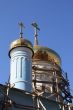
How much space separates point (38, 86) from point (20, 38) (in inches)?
126

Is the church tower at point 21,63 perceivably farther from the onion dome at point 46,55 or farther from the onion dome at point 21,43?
the onion dome at point 46,55

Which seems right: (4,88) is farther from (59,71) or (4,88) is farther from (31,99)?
(59,71)

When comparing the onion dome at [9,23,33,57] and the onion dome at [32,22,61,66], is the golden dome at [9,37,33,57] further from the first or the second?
the onion dome at [32,22,61,66]

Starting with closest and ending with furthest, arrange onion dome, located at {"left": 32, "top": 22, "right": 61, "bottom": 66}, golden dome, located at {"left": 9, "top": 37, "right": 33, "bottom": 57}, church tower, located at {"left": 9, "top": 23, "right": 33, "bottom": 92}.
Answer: church tower, located at {"left": 9, "top": 23, "right": 33, "bottom": 92}
golden dome, located at {"left": 9, "top": 37, "right": 33, "bottom": 57}
onion dome, located at {"left": 32, "top": 22, "right": 61, "bottom": 66}

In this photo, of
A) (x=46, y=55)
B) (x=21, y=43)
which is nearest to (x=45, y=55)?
(x=46, y=55)

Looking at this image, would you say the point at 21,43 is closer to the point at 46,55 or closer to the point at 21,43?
the point at 21,43

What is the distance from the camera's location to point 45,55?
833 inches

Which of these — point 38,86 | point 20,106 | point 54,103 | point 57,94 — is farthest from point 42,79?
point 20,106

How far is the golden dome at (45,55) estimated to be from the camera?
828 inches

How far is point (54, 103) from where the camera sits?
16.1 m

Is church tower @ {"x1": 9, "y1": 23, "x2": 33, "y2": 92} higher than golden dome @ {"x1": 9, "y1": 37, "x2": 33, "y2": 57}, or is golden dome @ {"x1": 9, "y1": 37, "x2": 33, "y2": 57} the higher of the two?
golden dome @ {"x1": 9, "y1": 37, "x2": 33, "y2": 57}

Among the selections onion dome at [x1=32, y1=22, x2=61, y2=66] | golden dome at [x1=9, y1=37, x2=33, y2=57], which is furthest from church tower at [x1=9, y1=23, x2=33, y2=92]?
onion dome at [x1=32, y1=22, x2=61, y2=66]

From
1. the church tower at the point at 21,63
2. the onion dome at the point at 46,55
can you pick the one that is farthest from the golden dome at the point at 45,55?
the church tower at the point at 21,63

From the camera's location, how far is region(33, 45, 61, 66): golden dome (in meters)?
21.0
